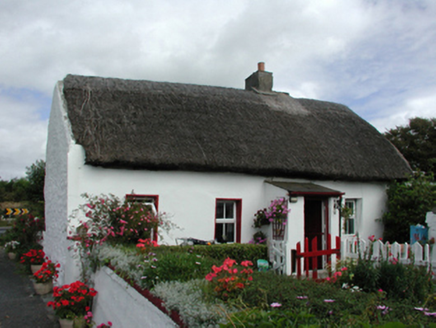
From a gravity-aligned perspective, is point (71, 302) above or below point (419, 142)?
below

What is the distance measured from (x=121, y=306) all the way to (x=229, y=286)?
2.03 meters

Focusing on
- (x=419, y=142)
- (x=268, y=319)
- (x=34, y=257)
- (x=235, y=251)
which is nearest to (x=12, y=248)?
(x=34, y=257)

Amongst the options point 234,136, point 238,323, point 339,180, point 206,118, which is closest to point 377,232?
point 339,180

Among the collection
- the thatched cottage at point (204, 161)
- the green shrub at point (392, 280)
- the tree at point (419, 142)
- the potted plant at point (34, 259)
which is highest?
the tree at point (419, 142)

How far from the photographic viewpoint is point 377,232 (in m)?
11.5

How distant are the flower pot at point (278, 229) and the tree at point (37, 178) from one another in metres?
10.6

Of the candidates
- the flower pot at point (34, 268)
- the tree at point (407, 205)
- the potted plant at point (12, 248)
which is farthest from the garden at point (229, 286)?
the potted plant at point (12, 248)

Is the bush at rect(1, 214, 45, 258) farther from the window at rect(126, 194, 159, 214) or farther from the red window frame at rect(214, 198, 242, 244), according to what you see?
the red window frame at rect(214, 198, 242, 244)

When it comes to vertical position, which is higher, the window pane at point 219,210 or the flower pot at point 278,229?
the window pane at point 219,210

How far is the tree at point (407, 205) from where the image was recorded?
10.6 m

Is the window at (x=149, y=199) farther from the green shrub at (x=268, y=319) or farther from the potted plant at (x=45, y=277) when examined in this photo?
the green shrub at (x=268, y=319)

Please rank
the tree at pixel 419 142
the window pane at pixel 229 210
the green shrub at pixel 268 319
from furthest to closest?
the tree at pixel 419 142, the window pane at pixel 229 210, the green shrub at pixel 268 319

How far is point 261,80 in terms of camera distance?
14.1 m

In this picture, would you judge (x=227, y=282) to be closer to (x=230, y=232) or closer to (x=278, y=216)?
(x=278, y=216)
